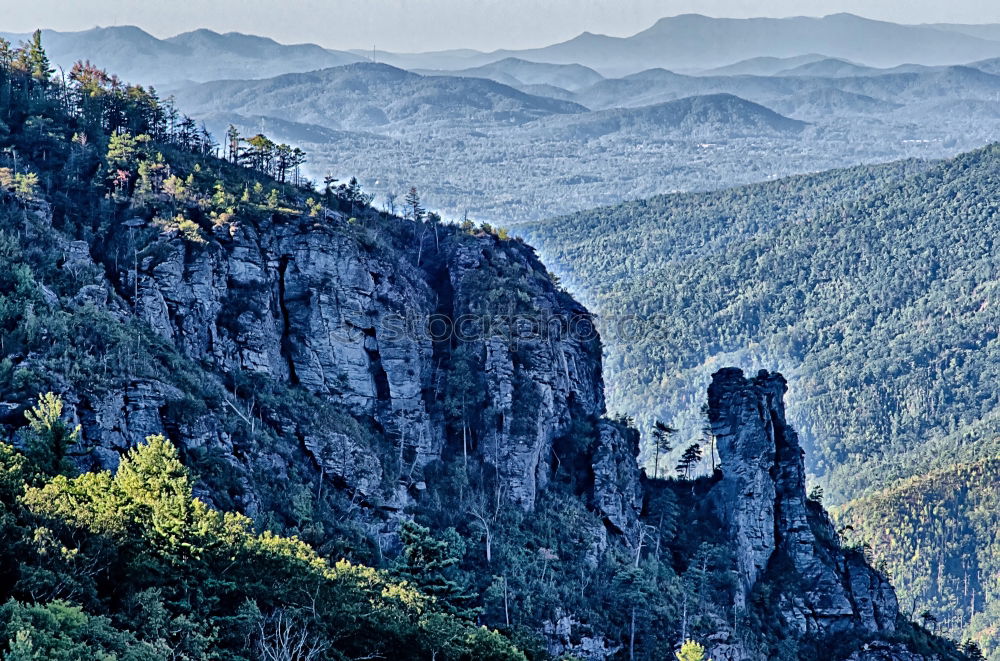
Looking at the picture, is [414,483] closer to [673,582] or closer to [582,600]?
[582,600]

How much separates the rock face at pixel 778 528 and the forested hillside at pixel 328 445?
21 cm

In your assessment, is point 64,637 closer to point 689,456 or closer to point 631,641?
point 631,641

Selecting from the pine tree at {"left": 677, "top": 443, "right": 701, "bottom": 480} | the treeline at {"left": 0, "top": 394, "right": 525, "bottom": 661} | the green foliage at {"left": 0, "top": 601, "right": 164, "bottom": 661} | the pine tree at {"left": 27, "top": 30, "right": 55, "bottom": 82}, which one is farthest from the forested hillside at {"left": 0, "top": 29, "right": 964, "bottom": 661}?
the green foliage at {"left": 0, "top": 601, "right": 164, "bottom": 661}

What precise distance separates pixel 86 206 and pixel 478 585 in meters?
35.2

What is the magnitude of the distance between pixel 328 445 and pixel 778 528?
36007 millimetres

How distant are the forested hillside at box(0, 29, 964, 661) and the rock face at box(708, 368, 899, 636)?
8.1 inches

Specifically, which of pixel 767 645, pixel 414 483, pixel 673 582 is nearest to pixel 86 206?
pixel 414 483

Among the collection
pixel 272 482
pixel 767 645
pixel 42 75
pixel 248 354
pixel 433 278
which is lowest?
pixel 767 645

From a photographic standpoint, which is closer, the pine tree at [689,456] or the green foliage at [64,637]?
the green foliage at [64,637]

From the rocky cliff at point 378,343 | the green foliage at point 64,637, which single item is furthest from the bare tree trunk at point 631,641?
the green foliage at point 64,637

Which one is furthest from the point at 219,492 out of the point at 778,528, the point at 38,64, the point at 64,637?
the point at 38,64

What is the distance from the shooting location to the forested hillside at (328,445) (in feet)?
203

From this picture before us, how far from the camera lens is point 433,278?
328ft

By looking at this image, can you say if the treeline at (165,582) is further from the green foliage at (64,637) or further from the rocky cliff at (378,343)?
the rocky cliff at (378,343)
